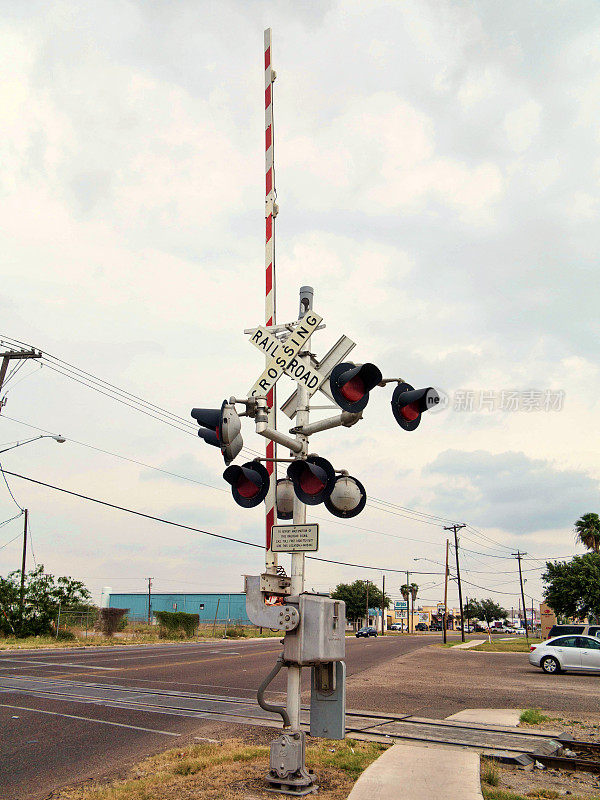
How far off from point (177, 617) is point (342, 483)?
41.9 meters

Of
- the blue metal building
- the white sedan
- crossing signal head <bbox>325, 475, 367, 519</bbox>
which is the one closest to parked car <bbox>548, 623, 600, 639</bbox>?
the white sedan

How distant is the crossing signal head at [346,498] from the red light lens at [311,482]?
0.16 meters

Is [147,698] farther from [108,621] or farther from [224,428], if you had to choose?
[108,621]

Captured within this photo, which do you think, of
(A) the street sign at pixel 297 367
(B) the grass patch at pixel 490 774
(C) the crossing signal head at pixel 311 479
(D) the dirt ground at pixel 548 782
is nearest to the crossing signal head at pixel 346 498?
(C) the crossing signal head at pixel 311 479

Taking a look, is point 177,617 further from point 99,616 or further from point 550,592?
point 550,592

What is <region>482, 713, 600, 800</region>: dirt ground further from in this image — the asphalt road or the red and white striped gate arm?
the asphalt road

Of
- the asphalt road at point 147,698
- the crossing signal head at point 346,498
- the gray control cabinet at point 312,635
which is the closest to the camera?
the gray control cabinet at point 312,635

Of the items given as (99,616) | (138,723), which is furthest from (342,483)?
(99,616)

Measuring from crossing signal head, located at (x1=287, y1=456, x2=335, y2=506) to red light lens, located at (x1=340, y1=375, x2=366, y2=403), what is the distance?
783 mm

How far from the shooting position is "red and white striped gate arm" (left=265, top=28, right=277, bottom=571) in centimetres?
641

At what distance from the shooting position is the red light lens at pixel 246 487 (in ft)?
20.4

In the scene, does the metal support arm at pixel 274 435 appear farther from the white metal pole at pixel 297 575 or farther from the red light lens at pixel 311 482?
the red light lens at pixel 311 482

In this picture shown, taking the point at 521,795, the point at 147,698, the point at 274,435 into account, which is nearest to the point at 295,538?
the point at 274,435

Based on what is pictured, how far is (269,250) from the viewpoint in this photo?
6.92 m
